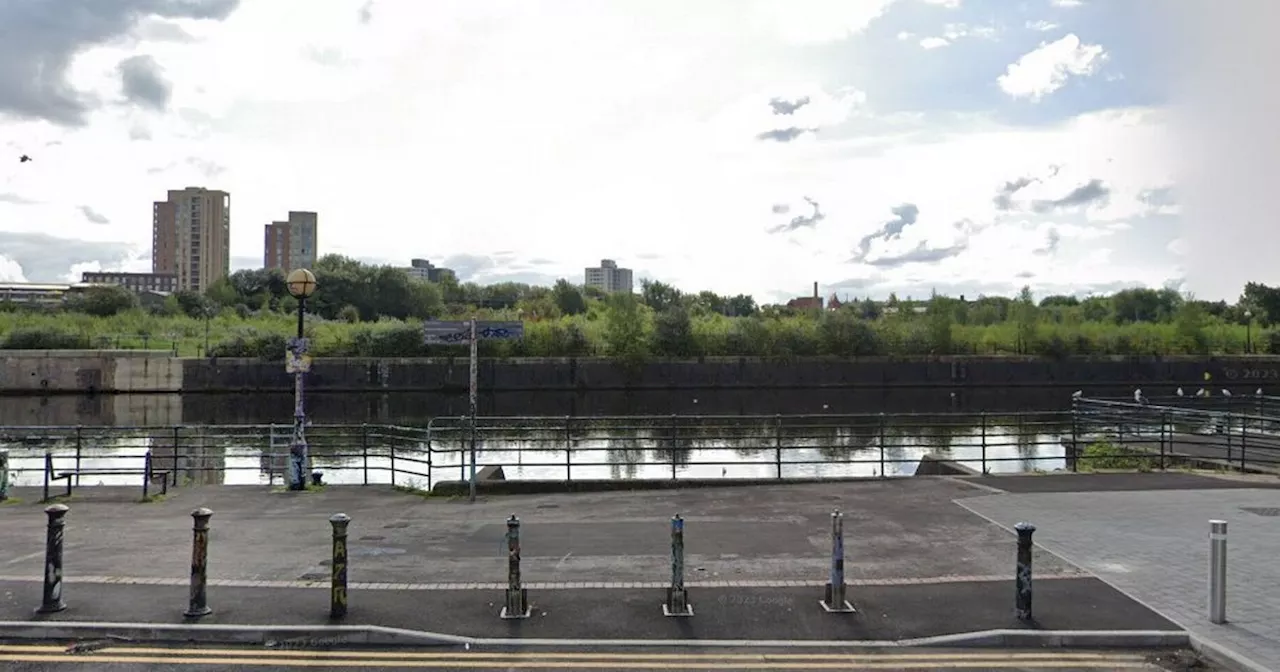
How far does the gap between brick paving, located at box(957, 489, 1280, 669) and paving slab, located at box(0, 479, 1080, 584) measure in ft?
2.29

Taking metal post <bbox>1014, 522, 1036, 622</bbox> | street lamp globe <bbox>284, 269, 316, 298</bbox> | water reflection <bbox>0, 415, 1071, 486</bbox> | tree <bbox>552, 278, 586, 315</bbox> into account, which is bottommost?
water reflection <bbox>0, 415, 1071, 486</bbox>

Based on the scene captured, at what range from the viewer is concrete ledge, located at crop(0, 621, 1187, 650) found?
26.0 feet

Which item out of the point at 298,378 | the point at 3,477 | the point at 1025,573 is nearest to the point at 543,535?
the point at 1025,573

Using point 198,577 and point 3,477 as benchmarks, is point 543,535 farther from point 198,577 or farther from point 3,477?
point 3,477

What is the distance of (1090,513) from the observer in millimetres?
13547

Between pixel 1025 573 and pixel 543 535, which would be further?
pixel 543 535

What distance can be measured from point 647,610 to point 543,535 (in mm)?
3995

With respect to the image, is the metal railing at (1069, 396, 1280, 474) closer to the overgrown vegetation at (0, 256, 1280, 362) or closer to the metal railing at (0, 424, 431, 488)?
the metal railing at (0, 424, 431, 488)

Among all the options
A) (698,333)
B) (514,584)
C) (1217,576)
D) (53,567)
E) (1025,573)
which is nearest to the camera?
(1217,576)

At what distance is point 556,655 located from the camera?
7652 mm

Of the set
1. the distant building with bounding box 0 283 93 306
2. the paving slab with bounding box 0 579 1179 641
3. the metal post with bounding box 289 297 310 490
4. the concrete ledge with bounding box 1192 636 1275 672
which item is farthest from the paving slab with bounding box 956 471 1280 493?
the distant building with bounding box 0 283 93 306

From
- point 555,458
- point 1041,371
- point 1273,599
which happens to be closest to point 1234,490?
point 1273,599

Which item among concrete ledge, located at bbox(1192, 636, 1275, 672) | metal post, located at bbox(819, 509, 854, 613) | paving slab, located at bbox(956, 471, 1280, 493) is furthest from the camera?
paving slab, located at bbox(956, 471, 1280, 493)

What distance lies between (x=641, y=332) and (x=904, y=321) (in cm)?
2396
